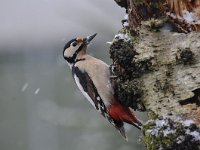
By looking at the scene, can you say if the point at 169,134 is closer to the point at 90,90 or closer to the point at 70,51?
the point at 90,90

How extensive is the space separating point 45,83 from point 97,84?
2.31 m

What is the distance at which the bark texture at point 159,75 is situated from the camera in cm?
323

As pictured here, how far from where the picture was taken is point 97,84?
466 centimetres

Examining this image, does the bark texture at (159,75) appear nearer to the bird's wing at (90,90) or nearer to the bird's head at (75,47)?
the bird's wing at (90,90)

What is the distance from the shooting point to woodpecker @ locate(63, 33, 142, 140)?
4426 millimetres

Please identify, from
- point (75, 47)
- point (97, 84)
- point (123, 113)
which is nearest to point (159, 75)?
point (123, 113)

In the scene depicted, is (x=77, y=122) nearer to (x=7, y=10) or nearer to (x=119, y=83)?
(x=7, y=10)

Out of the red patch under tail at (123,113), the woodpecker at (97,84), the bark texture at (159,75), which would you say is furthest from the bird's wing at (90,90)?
the bark texture at (159,75)

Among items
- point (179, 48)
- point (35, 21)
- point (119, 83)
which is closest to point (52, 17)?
point (35, 21)

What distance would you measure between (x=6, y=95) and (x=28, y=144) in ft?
1.79

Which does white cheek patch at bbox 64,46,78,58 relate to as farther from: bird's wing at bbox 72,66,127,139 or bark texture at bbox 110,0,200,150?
bark texture at bbox 110,0,200,150

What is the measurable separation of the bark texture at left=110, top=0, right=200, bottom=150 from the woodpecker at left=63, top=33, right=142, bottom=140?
1.20ft

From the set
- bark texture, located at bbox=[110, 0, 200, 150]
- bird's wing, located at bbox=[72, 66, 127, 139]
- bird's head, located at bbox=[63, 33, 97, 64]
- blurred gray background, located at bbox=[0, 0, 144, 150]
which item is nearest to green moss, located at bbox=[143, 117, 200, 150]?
bark texture, located at bbox=[110, 0, 200, 150]

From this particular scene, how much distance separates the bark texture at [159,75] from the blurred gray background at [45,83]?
2.23m
